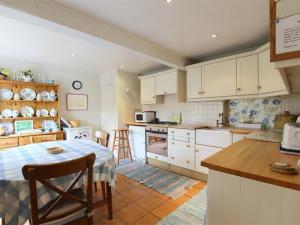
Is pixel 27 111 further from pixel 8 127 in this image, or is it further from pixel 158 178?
pixel 158 178

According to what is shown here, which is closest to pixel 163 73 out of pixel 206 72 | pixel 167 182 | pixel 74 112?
pixel 206 72

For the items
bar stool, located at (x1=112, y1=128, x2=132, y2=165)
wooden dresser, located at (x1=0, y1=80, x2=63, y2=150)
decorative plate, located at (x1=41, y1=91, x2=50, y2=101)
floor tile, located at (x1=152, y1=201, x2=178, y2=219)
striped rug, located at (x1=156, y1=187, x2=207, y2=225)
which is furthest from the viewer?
bar stool, located at (x1=112, y1=128, x2=132, y2=165)

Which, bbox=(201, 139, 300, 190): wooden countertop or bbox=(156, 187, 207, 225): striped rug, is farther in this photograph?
bbox=(156, 187, 207, 225): striped rug

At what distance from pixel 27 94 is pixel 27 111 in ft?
1.16

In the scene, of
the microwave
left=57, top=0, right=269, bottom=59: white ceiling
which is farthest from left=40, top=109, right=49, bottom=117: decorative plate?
left=57, top=0, right=269, bottom=59: white ceiling

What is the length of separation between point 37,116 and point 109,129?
162 cm

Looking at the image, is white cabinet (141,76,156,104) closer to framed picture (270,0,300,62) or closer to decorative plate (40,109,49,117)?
decorative plate (40,109,49,117)

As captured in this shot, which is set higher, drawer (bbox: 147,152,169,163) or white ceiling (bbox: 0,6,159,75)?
white ceiling (bbox: 0,6,159,75)

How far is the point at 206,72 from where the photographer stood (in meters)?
2.92

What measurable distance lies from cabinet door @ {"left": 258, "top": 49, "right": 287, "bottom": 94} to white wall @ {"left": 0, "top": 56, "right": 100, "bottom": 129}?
3793 mm

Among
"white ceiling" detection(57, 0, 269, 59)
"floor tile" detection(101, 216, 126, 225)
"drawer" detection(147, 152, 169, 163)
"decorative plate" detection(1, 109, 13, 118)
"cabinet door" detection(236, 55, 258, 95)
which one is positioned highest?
"white ceiling" detection(57, 0, 269, 59)

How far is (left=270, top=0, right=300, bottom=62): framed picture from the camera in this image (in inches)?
30.8

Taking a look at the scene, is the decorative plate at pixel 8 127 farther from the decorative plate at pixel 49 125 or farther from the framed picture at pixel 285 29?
the framed picture at pixel 285 29

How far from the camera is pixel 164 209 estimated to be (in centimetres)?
198
